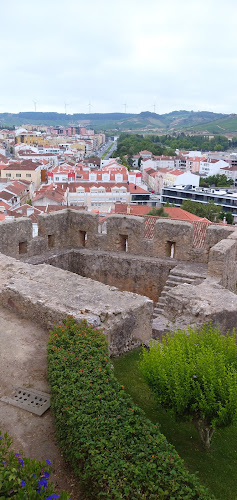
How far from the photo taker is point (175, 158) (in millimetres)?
151125

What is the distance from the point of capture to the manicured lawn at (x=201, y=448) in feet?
18.2

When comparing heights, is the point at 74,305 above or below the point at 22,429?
above

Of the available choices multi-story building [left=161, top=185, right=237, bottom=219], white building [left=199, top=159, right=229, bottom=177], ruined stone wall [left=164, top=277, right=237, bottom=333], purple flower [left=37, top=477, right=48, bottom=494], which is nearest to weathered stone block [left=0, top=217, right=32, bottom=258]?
ruined stone wall [left=164, top=277, right=237, bottom=333]

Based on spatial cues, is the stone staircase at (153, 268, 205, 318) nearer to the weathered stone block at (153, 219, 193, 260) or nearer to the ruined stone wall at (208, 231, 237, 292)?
the ruined stone wall at (208, 231, 237, 292)

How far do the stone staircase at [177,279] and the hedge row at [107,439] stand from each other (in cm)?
387

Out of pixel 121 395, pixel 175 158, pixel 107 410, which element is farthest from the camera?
pixel 175 158

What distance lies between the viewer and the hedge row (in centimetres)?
404

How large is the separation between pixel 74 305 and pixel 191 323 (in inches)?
98.0

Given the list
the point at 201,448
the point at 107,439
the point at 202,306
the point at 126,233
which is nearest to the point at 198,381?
the point at 201,448

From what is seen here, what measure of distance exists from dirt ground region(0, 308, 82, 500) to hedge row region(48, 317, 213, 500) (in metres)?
0.25

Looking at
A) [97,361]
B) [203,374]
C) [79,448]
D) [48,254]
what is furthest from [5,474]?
[48,254]

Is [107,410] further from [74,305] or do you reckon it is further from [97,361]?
[74,305]

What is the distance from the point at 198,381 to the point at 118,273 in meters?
7.53

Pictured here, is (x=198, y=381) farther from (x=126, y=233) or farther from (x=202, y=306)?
(x=126, y=233)
